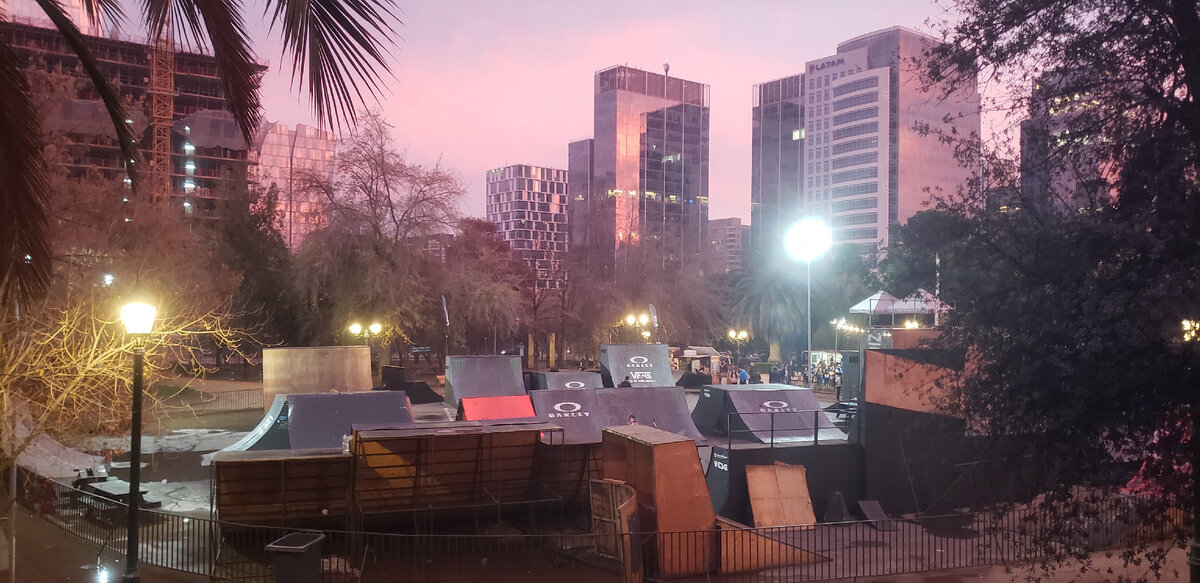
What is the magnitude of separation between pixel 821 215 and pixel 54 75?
408ft

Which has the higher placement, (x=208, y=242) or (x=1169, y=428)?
(x=208, y=242)

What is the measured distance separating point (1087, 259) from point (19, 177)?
8.62 m

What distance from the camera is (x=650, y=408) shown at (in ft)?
63.1

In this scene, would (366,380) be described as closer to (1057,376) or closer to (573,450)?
(573,450)

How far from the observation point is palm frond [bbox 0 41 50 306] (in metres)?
3.30

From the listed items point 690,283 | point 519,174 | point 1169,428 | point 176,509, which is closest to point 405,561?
point 176,509

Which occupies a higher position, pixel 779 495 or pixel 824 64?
pixel 824 64

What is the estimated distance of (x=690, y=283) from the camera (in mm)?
60250

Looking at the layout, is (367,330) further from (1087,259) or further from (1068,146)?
(1087,259)

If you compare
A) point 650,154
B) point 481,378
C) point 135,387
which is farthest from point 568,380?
point 650,154

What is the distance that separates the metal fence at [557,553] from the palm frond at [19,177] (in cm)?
773

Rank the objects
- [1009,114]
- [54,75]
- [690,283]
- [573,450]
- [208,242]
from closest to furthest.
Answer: [1009,114], [573,450], [54,75], [208,242], [690,283]

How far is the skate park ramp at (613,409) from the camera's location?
18.5m

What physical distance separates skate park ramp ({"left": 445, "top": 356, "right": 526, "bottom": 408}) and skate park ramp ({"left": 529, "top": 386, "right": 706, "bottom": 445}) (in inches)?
173
